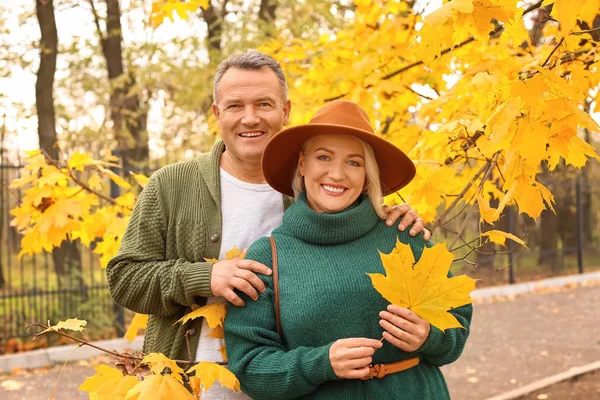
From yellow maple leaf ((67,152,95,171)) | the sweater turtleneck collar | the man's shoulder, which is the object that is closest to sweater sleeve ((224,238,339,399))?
the sweater turtleneck collar

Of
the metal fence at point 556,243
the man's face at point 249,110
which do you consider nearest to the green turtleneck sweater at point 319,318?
the man's face at point 249,110

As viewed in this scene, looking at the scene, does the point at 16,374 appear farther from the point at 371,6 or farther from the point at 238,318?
the point at 238,318

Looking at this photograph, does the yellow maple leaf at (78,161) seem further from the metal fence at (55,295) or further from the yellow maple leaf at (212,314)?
the metal fence at (55,295)

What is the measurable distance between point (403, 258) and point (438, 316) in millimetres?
192

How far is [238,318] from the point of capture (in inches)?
76.4

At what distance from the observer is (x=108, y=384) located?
1.89 m

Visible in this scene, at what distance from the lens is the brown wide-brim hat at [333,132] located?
1.99 m

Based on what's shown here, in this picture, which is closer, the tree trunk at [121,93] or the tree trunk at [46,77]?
the tree trunk at [46,77]

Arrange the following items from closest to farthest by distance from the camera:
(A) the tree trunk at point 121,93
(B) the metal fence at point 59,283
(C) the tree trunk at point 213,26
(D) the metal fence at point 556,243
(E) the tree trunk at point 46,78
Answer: (B) the metal fence at point 59,283 → (E) the tree trunk at point 46,78 → (C) the tree trunk at point 213,26 → (A) the tree trunk at point 121,93 → (D) the metal fence at point 556,243

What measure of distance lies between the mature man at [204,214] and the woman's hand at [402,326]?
318mm

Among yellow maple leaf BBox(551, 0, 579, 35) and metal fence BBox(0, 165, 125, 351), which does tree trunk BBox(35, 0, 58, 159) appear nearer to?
metal fence BBox(0, 165, 125, 351)

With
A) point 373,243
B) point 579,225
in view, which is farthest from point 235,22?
point 373,243

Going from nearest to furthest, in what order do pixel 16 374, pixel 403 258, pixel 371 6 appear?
pixel 403 258 → pixel 371 6 → pixel 16 374

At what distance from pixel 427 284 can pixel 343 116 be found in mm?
557
